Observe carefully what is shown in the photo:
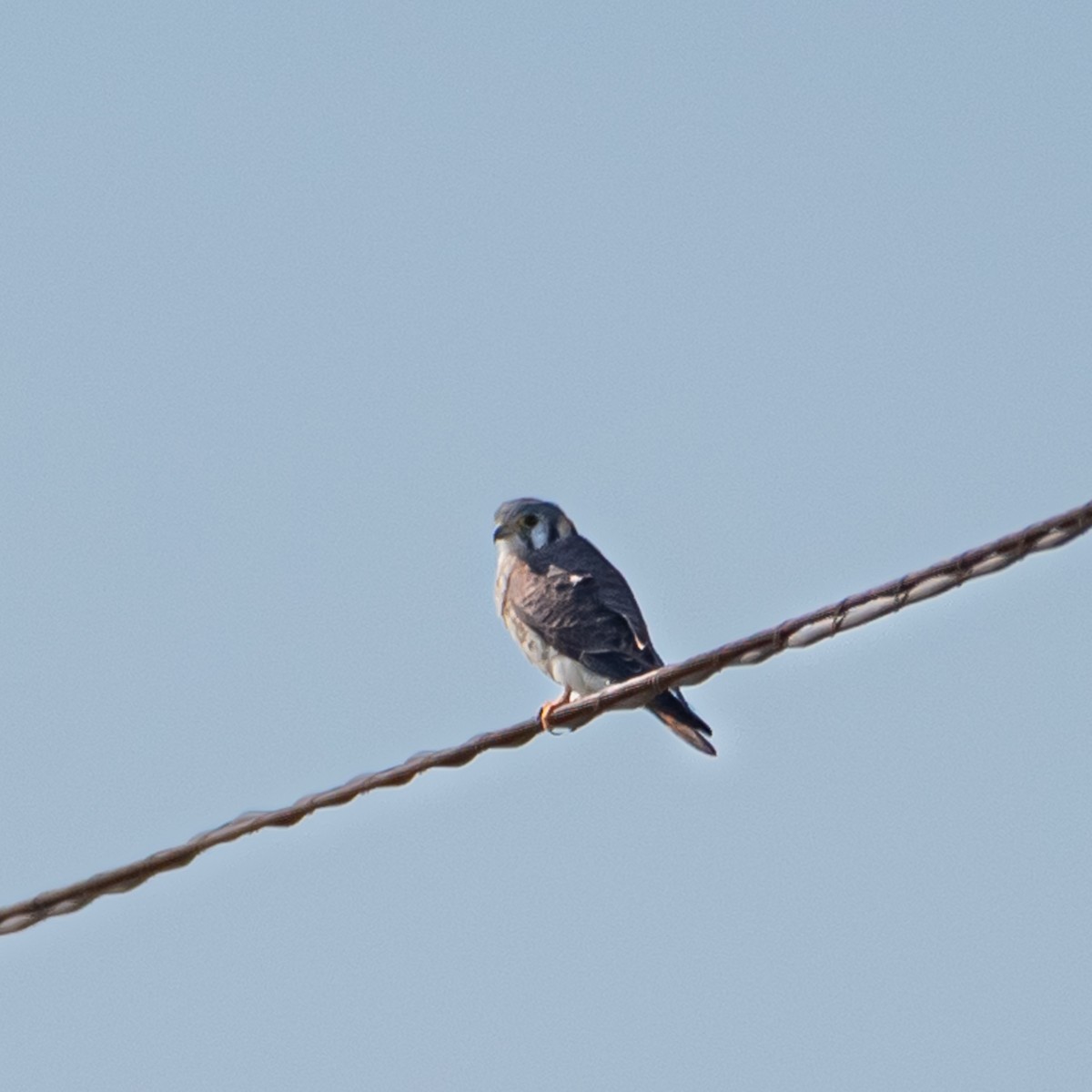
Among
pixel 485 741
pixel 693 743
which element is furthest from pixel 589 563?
pixel 485 741

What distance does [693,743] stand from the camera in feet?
24.0

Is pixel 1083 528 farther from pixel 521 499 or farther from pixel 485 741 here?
pixel 521 499

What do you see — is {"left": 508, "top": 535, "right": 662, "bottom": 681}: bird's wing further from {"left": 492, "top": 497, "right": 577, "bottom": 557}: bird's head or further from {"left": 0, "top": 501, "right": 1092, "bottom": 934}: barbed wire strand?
{"left": 0, "top": 501, "right": 1092, "bottom": 934}: barbed wire strand

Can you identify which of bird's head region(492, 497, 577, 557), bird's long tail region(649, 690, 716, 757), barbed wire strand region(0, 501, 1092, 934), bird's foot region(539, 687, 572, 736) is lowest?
barbed wire strand region(0, 501, 1092, 934)

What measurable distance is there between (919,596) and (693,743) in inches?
112

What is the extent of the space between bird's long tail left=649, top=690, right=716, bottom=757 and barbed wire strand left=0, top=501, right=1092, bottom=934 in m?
1.89

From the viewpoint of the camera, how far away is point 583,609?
8.71 meters

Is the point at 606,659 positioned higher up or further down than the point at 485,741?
higher up

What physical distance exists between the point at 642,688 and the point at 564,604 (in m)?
3.65

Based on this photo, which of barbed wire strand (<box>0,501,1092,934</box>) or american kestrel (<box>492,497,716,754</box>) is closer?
barbed wire strand (<box>0,501,1092,934</box>)

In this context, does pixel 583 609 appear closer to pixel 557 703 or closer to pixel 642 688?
pixel 557 703

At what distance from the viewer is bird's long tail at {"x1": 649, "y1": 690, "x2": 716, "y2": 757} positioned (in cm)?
725

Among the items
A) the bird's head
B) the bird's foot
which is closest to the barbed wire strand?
the bird's foot

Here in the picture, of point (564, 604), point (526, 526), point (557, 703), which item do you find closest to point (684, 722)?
point (557, 703)
